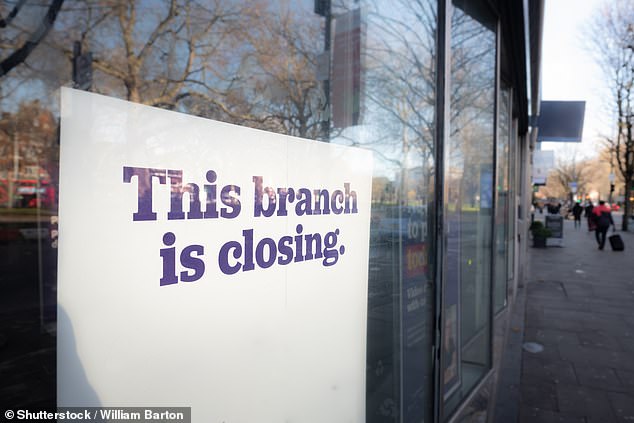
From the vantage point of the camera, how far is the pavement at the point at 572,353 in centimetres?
358

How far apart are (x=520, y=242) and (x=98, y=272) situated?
9.08 meters

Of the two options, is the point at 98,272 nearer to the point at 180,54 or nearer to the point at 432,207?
the point at 180,54

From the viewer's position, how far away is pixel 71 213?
89cm

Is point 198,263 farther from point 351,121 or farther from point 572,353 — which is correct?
point 572,353

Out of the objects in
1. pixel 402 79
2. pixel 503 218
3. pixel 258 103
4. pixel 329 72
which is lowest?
pixel 503 218

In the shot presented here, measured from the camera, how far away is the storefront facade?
86 centimetres

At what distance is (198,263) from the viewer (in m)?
1.13

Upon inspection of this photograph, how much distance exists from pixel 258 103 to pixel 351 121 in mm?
625

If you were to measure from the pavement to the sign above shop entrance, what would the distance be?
2.67m

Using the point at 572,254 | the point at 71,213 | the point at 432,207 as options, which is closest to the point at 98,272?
the point at 71,213

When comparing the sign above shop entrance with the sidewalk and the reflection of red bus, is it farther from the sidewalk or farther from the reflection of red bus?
the sidewalk

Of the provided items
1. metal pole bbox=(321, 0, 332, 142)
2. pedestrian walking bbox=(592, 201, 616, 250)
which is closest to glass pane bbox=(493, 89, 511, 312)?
metal pole bbox=(321, 0, 332, 142)

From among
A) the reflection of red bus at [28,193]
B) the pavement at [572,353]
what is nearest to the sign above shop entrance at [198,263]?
the reflection of red bus at [28,193]

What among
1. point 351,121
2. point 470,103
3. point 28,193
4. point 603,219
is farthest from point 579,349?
point 603,219
